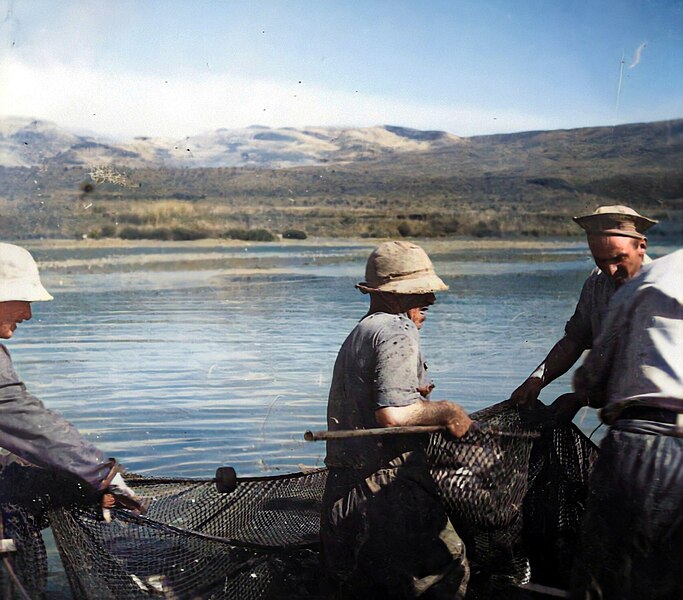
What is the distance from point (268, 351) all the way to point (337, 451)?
7128 millimetres

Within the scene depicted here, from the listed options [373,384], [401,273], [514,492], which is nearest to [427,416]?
[373,384]

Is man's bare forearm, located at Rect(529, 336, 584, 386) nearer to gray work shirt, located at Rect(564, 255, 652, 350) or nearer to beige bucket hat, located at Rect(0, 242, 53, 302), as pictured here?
gray work shirt, located at Rect(564, 255, 652, 350)

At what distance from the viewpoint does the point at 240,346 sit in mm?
11672

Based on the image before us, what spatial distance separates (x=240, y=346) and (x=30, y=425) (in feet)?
25.8

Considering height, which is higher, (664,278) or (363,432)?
(664,278)

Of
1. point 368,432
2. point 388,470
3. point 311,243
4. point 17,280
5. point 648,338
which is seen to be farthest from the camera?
point 311,243

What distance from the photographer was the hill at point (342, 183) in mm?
13102

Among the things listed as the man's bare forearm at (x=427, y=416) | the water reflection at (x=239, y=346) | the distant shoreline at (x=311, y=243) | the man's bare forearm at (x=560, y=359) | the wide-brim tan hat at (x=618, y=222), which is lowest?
the water reflection at (x=239, y=346)

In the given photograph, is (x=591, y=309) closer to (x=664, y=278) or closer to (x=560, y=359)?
(x=560, y=359)

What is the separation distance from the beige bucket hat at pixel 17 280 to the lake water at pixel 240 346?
10.3ft

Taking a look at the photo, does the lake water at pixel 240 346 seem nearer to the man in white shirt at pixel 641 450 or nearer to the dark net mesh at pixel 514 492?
the dark net mesh at pixel 514 492

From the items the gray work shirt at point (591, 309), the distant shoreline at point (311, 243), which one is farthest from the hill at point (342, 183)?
the gray work shirt at point (591, 309)

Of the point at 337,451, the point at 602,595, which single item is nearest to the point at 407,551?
the point at 337,451

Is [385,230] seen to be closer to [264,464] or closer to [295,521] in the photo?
[264,464]
